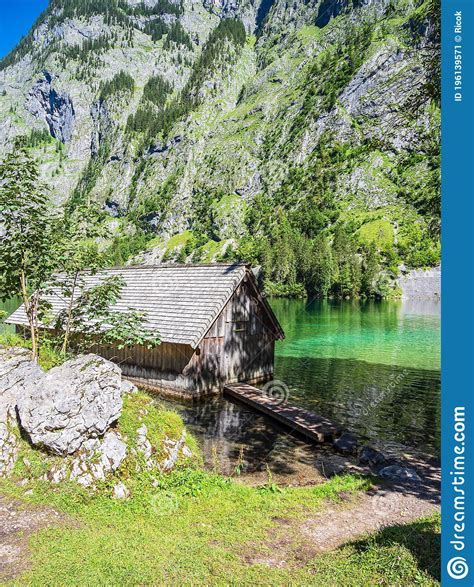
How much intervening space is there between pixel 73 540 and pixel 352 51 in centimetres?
21152

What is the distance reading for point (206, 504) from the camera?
30.5ft

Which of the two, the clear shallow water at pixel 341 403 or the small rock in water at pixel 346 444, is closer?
the small rock in water at pixel 346 444

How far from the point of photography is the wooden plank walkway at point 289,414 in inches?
613

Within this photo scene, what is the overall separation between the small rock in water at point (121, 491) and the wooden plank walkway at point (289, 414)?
838 cm

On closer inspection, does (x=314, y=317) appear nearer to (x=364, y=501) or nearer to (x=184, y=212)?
(x=364, y=501)

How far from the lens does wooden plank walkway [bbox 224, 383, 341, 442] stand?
15579mm

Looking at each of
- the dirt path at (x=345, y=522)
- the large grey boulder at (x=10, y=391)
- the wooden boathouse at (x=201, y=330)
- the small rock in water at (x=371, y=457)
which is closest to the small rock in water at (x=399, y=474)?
the dirt path at (x=345, y=522)

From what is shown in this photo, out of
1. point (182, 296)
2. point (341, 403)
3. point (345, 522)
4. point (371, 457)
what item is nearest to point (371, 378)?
point (341, 403)

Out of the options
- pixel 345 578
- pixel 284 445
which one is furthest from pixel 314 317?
pixel 345 578

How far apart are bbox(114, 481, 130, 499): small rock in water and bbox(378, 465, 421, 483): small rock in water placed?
7.22 m

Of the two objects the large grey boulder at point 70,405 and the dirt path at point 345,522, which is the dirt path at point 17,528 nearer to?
the large grey boulder at point 70,405

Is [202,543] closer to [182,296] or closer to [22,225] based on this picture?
[22,225]

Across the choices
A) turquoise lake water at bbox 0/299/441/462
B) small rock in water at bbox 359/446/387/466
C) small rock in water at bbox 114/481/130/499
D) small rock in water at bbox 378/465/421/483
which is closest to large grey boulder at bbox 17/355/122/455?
small rock in water at bbox 114/481/130/499

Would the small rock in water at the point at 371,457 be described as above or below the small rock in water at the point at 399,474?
below
